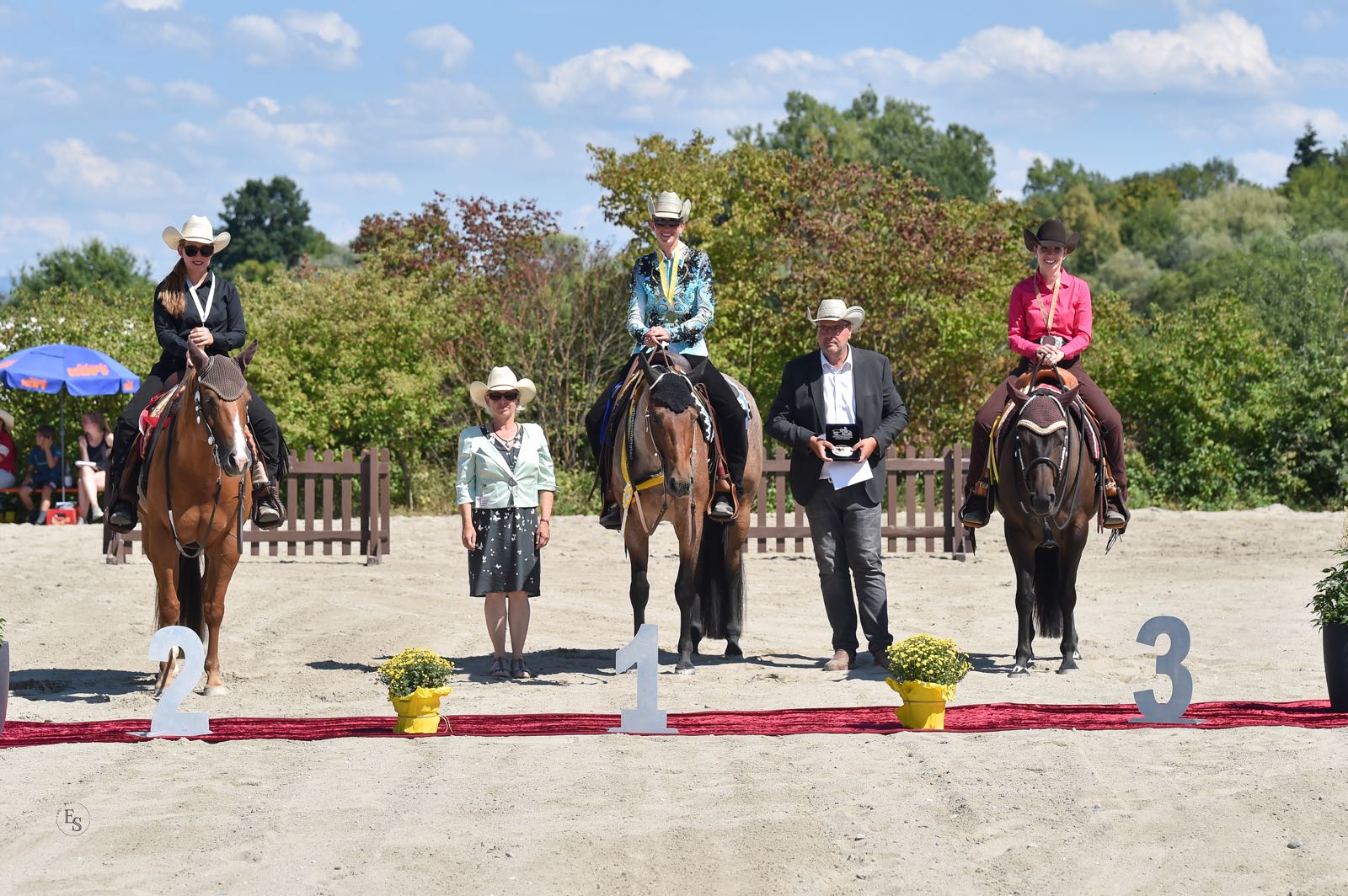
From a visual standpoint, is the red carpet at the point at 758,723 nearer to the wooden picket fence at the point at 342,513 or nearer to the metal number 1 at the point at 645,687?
the metal number 1 at the point at 645,687

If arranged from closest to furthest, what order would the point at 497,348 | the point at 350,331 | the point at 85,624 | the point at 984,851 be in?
the point at 984,851 → the point at 85,624 → the point at 350,331 → the point at 497,348

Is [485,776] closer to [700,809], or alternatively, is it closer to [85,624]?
[700,809]

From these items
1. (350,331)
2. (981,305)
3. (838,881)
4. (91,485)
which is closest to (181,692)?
(838,881)

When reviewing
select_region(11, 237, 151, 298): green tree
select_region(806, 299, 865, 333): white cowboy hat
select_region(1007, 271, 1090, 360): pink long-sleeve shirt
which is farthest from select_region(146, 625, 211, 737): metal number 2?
select_region(11, 237, 151, 298): green tree

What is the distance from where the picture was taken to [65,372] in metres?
21.2

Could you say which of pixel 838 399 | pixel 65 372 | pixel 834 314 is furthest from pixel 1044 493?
pixel 65 372

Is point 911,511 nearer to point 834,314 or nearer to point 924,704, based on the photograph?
point 834,314

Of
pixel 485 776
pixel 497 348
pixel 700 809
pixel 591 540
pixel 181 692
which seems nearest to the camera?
pixel 700 809

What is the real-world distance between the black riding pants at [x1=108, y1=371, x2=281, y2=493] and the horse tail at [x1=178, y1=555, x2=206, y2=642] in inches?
28.3

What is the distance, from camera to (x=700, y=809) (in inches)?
243

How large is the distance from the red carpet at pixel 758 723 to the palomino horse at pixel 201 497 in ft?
4.45

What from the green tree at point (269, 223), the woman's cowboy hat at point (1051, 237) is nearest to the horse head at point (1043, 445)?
the woman's cowboy hat at point (1051, 237)

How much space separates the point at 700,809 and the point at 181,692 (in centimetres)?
311

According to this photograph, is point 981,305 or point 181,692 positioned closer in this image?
point 181,692
